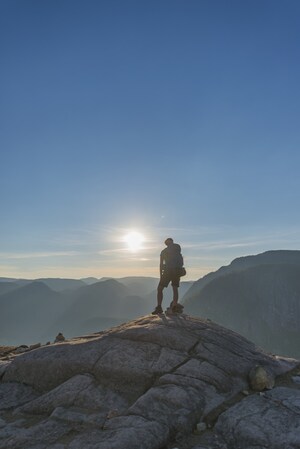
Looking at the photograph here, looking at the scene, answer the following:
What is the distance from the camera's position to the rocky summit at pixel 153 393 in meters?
8.80

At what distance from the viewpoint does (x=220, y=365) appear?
1262cm

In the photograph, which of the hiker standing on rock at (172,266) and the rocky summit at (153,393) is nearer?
the rocky summit at (153,393)

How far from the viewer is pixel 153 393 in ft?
34.6

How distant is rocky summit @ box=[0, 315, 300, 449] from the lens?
880 cm

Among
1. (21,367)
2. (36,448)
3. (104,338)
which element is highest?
(104,338)

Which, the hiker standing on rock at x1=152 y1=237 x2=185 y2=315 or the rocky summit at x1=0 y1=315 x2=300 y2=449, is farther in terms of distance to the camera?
the hiker standing on rock at x1=152 y1=237 x2=185 y2=315

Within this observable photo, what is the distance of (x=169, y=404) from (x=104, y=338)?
209 inches

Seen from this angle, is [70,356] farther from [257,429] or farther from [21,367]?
[257,429]

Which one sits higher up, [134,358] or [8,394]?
[134,358]

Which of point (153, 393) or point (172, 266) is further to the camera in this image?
point (172, 266)

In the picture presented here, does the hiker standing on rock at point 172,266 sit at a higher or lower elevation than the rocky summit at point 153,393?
higher

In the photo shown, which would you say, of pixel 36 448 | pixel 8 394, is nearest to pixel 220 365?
pixel 36 448

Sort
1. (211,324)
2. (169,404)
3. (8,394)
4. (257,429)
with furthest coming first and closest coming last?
(211,324) → (8,394) → (169,404) → (257,429)

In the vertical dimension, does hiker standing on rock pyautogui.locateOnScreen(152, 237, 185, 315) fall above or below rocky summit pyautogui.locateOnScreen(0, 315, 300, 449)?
above
